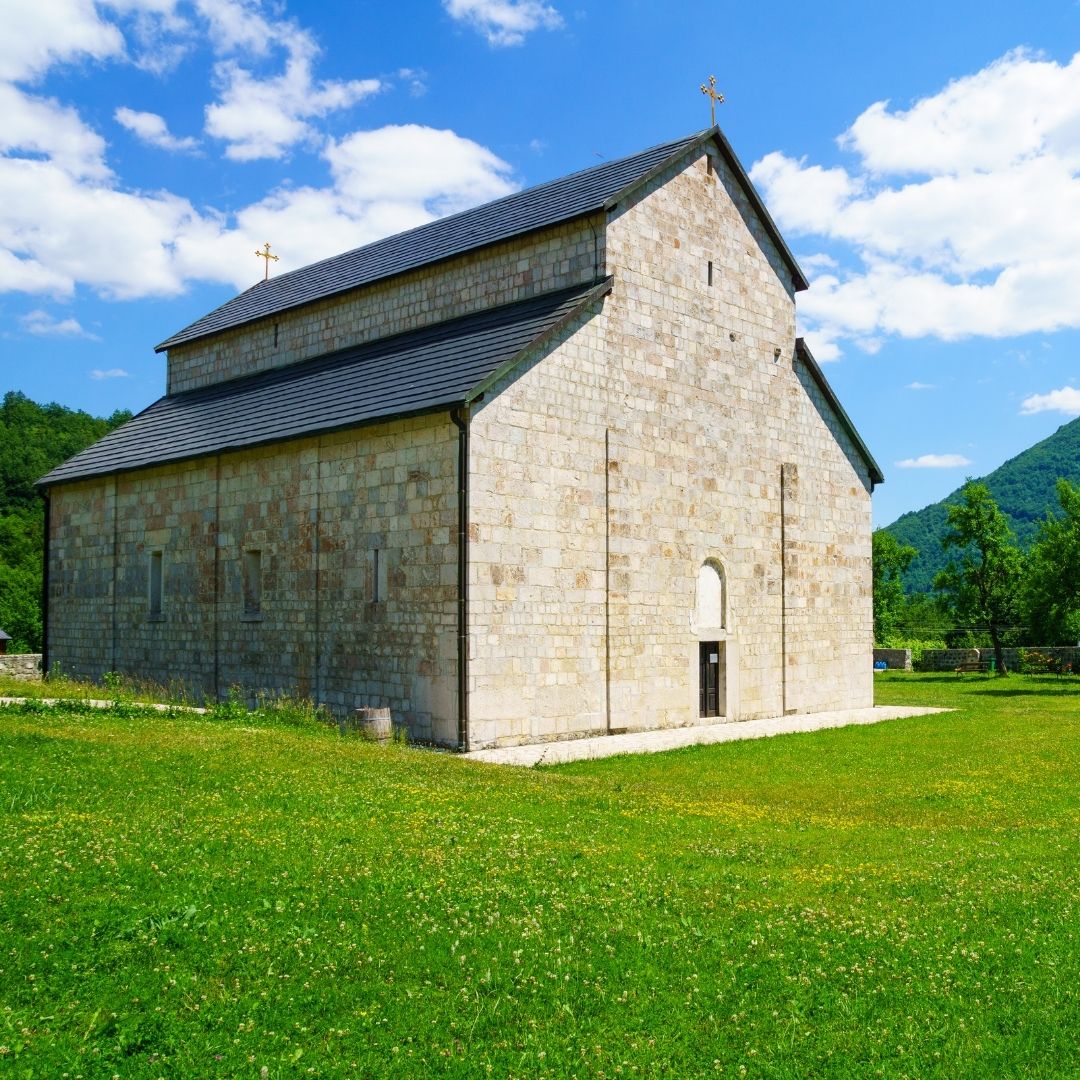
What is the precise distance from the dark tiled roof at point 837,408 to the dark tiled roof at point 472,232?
165 centimetres

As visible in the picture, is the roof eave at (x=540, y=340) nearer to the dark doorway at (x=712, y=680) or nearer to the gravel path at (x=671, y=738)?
the gravel path at (x=671, y=738)

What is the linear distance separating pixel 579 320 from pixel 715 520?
5450mm

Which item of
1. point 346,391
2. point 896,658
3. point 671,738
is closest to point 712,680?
point 671,738

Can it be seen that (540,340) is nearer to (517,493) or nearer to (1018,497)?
(517,493)

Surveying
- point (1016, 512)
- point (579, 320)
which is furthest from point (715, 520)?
point (1016, 512)

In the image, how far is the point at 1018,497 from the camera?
96.4 m

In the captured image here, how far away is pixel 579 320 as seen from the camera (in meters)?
19.6

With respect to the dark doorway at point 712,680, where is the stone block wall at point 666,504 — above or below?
above

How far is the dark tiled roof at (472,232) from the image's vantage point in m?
21.5

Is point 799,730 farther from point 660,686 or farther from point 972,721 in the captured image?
point 972,721

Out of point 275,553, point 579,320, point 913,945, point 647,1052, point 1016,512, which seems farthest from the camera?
point 1016,512

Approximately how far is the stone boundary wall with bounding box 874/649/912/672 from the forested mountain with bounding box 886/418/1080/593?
42.8 meters

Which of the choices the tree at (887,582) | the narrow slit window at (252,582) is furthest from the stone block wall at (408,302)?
the tree at (887,582)

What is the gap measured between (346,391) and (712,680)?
957cm
